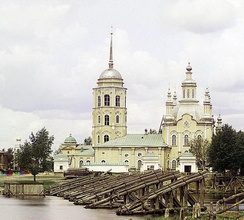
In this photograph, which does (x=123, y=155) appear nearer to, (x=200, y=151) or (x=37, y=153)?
(x=200, y=151)

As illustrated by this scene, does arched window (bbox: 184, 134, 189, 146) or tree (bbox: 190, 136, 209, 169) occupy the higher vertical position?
arched window (bbox: 184, 134, 189, 146)

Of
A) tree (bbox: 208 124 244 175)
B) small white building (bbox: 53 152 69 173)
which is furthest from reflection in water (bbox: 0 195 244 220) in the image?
small white building (bbox: 53 152 69 173)

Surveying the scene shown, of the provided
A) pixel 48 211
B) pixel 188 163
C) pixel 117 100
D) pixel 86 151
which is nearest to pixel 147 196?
pixel 48 211

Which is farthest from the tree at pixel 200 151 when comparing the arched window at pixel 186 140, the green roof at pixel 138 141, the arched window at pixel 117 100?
the arched window at pixel 117 100

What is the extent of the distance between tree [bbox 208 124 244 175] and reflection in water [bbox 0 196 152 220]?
127ft

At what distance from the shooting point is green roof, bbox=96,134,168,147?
495ft

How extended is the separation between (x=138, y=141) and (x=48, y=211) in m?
86.2

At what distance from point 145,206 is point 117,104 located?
9684 cm

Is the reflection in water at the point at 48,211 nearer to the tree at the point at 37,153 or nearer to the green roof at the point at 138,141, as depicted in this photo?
the tree at the point at 37,153

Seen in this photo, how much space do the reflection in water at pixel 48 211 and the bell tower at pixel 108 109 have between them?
80267mm

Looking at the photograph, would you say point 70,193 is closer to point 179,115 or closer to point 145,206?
point 145,206

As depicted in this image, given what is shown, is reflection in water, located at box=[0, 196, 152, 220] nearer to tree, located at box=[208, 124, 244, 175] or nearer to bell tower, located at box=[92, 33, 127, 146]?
tree, located at box=[208, 124, 244, 175]

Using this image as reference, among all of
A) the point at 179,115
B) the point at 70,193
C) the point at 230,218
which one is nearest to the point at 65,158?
the point at 179,115

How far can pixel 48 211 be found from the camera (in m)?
67.2
